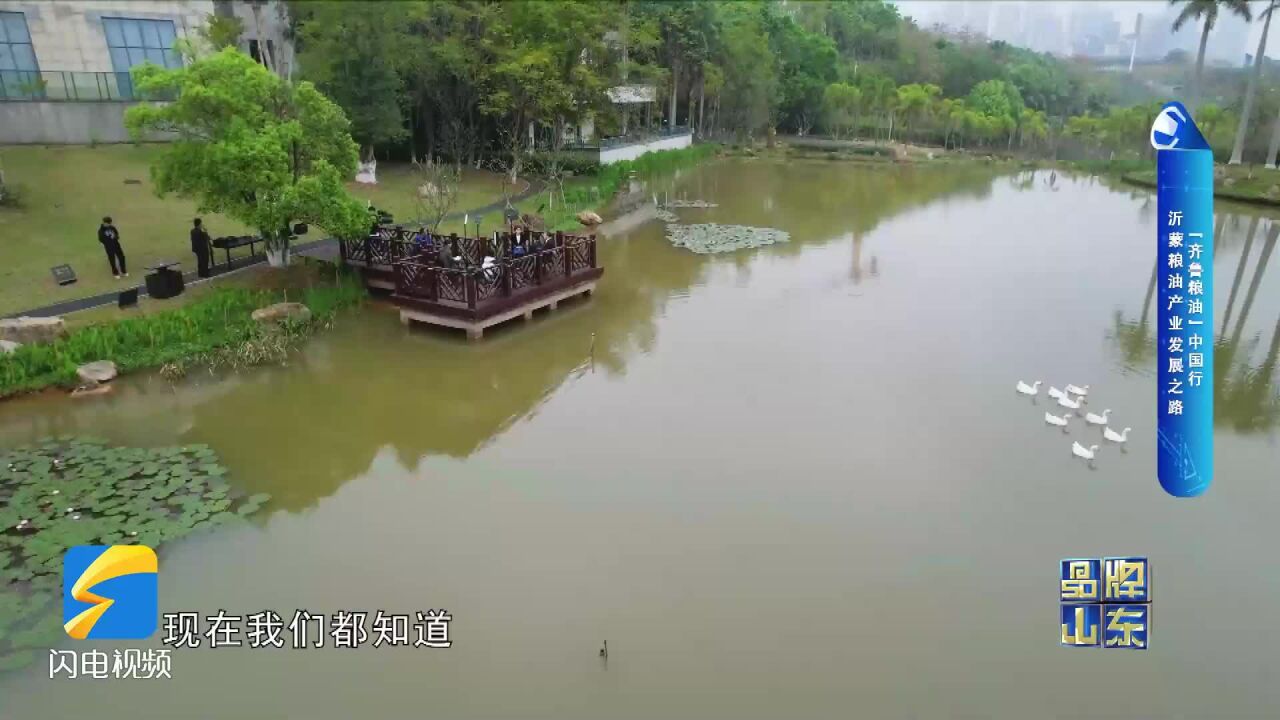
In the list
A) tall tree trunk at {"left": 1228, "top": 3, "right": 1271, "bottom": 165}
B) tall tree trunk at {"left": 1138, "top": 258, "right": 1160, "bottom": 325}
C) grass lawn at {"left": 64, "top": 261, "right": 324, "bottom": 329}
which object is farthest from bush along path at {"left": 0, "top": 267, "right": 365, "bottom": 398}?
tall tree trunk at {"left": 1228, "top": 3, "right": 1271, "bottom": 165}

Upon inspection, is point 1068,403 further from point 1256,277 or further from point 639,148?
point 639,148

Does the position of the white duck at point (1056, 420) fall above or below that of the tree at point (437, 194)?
below

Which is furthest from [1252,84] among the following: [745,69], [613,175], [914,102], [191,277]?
[191,277]

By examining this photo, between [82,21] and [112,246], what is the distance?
1290 cm

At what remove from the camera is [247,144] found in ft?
37.0

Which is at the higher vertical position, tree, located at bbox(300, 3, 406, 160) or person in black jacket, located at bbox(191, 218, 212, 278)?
tree, located at bbox(300, 3, 406, 160)

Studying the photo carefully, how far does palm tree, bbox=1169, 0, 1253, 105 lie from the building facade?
35175 millimetres

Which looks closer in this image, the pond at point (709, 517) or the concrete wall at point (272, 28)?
the pond at point (709, 517)

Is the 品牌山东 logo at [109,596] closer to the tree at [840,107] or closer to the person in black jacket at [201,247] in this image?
the person in black jacket at [201,247]

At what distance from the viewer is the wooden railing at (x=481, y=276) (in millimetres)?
12078

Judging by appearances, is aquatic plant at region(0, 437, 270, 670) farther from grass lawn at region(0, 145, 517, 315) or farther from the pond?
grass lawn at region(0, 145, 517, 315)

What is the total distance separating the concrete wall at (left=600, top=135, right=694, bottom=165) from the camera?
Result: 30.9 m

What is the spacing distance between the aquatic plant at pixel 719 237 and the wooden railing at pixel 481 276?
631cm

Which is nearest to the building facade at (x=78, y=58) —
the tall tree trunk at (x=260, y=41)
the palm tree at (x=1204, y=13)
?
the tall tree trunk at (x=260, y=41)
